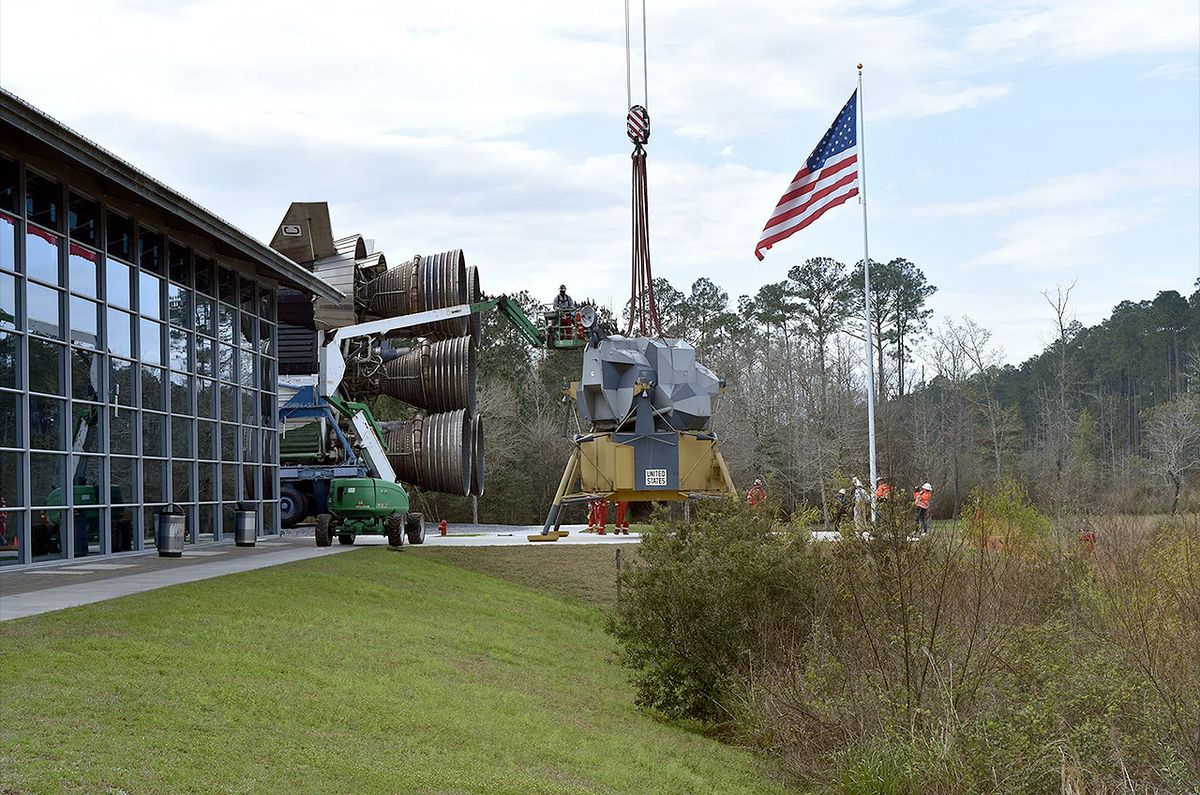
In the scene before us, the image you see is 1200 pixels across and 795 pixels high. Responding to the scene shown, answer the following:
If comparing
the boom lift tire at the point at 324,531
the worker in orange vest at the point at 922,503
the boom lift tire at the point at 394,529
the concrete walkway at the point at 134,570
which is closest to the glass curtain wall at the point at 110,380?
the concrete walkway at the point at 134,570

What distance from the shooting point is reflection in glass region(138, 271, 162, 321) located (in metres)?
23.3

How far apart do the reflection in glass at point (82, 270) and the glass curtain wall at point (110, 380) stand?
3cm

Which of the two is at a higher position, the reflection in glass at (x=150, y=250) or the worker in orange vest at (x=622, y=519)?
the reflection in glass at (x=150, y=250)

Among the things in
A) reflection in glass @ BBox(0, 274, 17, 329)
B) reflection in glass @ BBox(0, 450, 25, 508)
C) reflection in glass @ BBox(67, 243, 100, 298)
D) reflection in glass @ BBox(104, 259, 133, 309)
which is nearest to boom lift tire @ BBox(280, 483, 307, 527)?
reflection in glass @ BBox(104, 259, 133, 309)

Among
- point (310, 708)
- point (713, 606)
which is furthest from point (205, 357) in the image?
point (310, 708)

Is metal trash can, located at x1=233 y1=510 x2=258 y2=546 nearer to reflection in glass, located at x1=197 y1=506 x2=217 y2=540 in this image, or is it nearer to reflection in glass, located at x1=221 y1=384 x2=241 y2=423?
reflection in glass, located at x1=197 y1=506 x2=217 y2=540

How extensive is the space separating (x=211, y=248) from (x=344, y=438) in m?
8.70

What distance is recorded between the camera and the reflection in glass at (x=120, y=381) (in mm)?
21859

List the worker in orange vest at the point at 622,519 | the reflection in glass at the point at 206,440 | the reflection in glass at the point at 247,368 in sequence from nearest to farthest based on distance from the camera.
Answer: the reflection in glass at the point at 206,440, the reflection in glass at the point at 247,368, the worker in orange vest at the point at 622,519

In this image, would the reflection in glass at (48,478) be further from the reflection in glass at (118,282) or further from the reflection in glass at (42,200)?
the reflection in glass at (42,200)

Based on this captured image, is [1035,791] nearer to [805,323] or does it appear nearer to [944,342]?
[944,342]

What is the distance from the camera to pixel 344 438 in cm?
3422

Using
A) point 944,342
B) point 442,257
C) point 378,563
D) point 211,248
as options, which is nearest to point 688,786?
point 378,563

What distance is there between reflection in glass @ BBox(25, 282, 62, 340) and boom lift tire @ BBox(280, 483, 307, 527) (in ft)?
49.8
